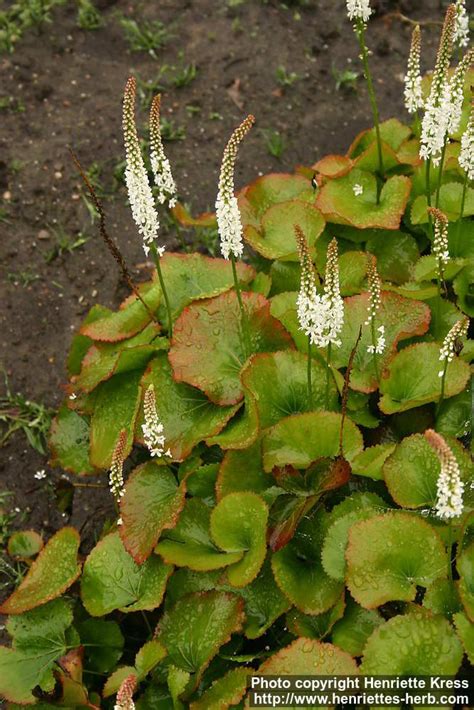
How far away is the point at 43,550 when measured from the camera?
130 inches

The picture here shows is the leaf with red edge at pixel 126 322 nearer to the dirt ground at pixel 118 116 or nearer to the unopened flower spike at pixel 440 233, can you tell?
the dirt ground at pixel 118 116

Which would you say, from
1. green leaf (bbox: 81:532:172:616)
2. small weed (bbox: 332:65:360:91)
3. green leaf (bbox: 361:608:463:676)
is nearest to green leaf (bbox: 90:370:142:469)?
green leaf (bbox: 81:532:172:616)

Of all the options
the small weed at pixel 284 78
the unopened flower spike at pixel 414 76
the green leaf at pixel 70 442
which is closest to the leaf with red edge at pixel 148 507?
the green leaf at pixel 70 442

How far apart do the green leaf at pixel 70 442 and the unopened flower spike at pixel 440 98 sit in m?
1.99

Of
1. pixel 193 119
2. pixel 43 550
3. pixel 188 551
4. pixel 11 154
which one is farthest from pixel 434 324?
pixel 11 154

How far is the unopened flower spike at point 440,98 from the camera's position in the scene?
2801mm

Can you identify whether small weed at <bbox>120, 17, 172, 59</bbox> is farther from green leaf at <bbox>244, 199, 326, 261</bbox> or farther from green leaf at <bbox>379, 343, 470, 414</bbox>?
green leaf at <bbox>379, 343, 470, 414</bbox>

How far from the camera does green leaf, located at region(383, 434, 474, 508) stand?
2.91 metres

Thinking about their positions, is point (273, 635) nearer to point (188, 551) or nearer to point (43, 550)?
point (188, 551)

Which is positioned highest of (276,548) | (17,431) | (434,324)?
(434,324)

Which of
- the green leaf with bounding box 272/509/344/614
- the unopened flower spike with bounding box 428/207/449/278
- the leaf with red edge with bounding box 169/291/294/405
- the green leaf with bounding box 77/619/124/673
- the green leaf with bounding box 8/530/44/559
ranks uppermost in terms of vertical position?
the unopened flower spike with bounding box 428/207/449/278

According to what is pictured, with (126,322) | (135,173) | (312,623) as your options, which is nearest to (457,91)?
(135,173)

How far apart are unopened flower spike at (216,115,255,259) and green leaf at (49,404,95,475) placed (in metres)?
1.40

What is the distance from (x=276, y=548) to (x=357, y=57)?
4.28 meters
